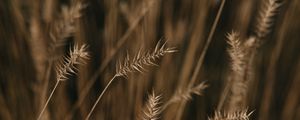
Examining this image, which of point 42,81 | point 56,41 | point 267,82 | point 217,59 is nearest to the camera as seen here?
point 56,41

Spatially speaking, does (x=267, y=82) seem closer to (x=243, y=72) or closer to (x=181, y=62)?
(x=181, y=62)

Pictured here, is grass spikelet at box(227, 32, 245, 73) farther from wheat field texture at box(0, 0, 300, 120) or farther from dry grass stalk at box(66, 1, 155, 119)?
dry grass stalk at box(66, 1, 155, 119)

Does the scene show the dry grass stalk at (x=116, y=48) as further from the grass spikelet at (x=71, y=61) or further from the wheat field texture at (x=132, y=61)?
the grass spikelet at (x=71, y=61)

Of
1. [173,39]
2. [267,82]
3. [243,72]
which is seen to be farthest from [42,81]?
[267,82]

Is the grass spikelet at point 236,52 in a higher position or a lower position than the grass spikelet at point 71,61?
lower

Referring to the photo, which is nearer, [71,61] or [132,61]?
[71,61]

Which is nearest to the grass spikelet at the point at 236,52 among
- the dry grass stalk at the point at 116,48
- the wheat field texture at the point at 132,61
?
the wheat field texture at the point at 132,61

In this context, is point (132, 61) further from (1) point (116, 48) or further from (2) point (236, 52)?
(2) point (236, 52)

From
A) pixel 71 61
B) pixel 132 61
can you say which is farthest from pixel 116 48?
pixel 71 61
